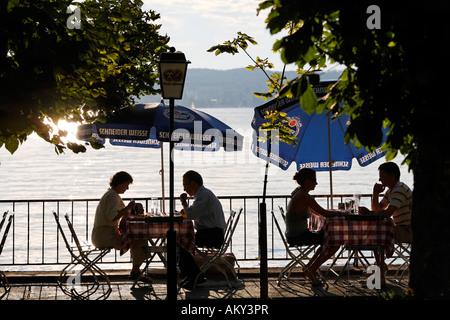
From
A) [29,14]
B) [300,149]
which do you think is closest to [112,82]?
[300,149]

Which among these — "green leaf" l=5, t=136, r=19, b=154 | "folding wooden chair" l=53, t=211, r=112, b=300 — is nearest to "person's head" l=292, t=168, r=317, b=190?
"folding wooden chair" l=53, t=211, r=112, b=300

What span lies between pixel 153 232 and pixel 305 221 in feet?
6.51

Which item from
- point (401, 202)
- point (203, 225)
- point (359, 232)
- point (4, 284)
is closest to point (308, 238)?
point (359, 232)

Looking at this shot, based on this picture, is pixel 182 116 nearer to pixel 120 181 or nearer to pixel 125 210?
pixel 120 181

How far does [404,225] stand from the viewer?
32.0 feet

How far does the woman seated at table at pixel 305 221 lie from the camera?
9688 mm

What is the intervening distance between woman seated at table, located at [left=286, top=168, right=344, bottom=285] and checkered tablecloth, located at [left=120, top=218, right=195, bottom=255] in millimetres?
1297

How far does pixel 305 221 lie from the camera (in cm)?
980

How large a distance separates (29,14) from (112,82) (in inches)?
189

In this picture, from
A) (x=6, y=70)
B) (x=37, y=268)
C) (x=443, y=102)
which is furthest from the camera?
(x=37, y=268)

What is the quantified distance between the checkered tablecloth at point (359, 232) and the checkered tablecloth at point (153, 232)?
5.74 ft

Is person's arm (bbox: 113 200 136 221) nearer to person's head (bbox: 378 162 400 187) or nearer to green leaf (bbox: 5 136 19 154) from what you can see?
green leaf (bbox: 5 136 19 154)

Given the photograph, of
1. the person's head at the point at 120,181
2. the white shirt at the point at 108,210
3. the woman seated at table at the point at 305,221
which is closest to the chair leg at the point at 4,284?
the white shirt at the point at 108,210
